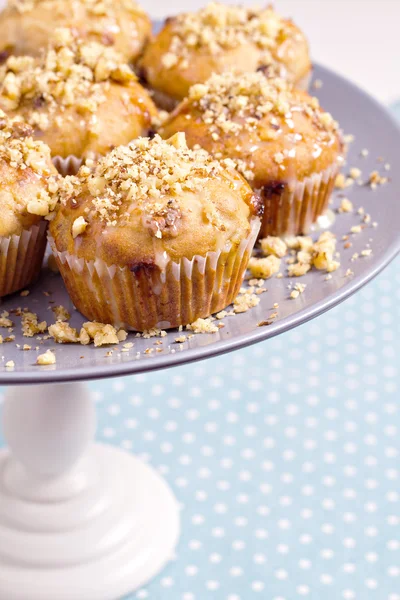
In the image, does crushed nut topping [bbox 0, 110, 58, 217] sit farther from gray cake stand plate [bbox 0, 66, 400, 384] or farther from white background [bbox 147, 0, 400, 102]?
white background [bbox 147, 0, 400, 102]

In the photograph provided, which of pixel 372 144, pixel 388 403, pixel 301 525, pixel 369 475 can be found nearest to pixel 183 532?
pixel 301 525

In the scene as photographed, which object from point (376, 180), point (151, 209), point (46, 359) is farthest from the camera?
point (376, 180)

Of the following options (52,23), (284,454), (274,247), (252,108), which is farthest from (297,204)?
(284,454)

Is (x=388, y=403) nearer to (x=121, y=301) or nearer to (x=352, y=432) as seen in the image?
(x=352, y=432)

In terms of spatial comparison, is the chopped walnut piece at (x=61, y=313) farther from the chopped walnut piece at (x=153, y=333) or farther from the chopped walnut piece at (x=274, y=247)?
the chopped walnut piece at (x=274, y=247)

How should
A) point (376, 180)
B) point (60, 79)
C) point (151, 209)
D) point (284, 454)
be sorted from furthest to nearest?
point (284, 454) < point (376, 180) < point (60, 79) < point (151, 209)

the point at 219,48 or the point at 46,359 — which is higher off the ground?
the point at 219,48

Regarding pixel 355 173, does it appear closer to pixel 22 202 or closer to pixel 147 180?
pixel 147 180

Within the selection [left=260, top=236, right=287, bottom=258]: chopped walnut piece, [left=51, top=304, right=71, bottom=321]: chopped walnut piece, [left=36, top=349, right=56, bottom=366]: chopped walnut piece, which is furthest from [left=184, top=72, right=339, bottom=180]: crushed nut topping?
[left=36, top=349, right=56, bottom=366]: chopped walnut piece
